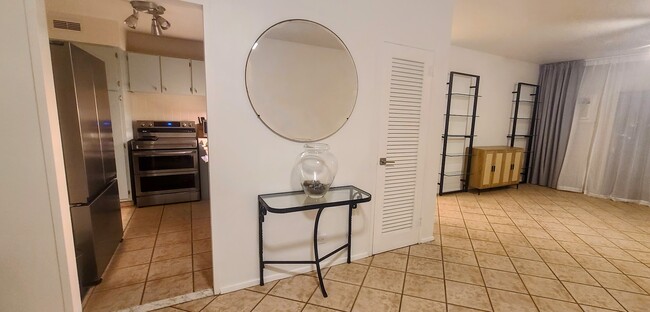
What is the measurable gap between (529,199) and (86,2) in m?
6.64

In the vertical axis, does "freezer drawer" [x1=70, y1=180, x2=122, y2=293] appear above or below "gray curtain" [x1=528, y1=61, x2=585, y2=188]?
below

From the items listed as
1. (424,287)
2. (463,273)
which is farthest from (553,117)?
(424,287)

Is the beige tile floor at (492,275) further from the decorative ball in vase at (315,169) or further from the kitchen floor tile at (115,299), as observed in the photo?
the decorative ball in vase at (315,169)

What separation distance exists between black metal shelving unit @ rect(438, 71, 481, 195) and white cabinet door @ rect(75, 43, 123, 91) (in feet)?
15.7

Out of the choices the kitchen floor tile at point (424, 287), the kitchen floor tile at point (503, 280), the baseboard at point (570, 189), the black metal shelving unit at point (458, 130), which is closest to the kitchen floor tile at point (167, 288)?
the kitchen floor tile at point (424, 287)

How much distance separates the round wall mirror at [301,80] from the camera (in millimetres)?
1861

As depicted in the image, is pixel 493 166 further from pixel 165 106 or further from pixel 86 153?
pixel 165 106

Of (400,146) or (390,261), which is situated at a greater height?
(400,146)

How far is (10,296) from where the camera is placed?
1379 mm

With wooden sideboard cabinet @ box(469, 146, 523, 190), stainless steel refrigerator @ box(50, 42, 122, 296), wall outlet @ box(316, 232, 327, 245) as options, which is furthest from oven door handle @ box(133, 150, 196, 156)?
wooden sideboard cabinet @ box(469, 146, 523, 190)

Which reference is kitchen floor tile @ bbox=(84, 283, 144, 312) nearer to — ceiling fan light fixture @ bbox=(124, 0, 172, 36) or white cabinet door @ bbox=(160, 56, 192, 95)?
ceiling fan light fixture @ bbox=(124, 0, 172, 36)

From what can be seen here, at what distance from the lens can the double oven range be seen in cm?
362

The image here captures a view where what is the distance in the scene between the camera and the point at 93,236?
1.94 meters

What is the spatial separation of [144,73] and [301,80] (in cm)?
294
